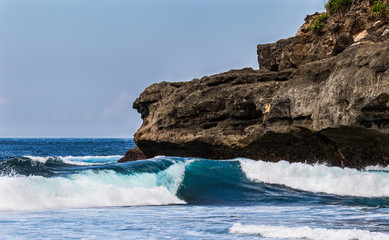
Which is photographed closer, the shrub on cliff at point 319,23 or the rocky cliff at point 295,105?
the rocky cliff at point 295,105

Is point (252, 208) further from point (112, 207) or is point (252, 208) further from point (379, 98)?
point (379, 98)

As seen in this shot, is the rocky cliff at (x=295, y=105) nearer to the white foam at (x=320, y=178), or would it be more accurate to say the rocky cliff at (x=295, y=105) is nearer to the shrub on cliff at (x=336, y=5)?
the shrub on cliff at (x=336, y=5)

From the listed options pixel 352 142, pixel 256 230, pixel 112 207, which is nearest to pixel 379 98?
pixel 352 142

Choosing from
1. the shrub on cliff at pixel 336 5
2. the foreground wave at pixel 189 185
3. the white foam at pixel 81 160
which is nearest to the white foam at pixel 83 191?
the foreground wave at pixel 189 185

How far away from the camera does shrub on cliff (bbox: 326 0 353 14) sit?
20503mm

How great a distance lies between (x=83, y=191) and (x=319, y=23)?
13.9 metres

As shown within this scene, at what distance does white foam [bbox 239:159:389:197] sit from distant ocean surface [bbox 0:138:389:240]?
0.10 feet

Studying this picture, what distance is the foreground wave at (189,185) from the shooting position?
36.4ft

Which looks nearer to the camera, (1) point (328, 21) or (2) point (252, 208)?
(2) point (252, 208)

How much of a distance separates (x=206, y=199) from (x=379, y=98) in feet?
17.5

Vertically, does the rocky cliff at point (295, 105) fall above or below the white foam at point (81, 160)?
above

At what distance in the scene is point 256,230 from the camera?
285 inches

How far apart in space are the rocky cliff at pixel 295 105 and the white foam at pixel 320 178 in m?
0.62

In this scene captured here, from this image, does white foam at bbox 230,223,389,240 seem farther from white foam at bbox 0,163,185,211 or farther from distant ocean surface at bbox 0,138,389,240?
white foam at bbox 0,163,185,211
